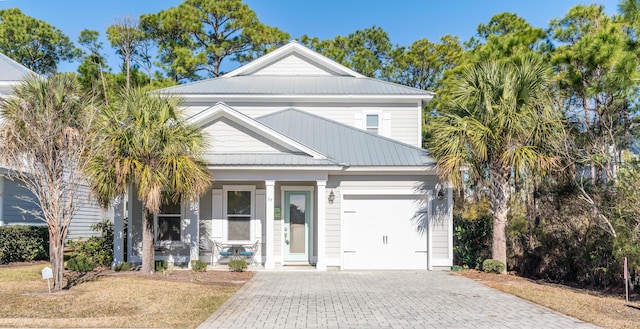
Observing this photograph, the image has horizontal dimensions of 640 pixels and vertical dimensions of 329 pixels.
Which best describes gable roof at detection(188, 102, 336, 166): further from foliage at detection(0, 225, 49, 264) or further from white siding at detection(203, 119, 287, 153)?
foliage at detection(0, 225, 49, 264)

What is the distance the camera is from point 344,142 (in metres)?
19.2

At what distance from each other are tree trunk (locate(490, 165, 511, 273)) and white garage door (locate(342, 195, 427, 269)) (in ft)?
7.54

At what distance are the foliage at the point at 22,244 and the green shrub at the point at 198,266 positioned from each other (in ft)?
23.3

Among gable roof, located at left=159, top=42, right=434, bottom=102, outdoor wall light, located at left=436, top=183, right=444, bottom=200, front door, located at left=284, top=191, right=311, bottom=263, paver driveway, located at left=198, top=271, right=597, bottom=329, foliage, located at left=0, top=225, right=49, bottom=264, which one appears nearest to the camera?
paver driveway, located at left=198, top=271, right=597, bottom=329

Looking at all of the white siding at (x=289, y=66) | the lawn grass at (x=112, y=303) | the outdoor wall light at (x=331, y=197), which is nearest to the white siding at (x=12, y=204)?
the lawn grass at (x=112, y=303)

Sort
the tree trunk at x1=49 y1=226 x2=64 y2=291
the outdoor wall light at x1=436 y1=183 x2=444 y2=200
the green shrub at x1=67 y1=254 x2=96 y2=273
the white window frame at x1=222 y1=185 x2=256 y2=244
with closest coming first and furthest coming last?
the tree trunk at x1=49 y1=226 x2=64 y2=291, the green shrub at x1=67 y1=254 x2=96 y2=273, the outdoor wall light at x1=436 y1=183 x2=444 y2=200, the white window frame at x1=222 y1=185 x2=256 y2=244

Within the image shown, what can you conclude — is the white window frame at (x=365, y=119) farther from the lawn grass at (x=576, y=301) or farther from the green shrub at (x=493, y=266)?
the lawn grass at (x=576, y=301)

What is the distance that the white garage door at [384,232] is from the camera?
17.5m

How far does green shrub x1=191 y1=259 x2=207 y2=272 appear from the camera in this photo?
16.4m

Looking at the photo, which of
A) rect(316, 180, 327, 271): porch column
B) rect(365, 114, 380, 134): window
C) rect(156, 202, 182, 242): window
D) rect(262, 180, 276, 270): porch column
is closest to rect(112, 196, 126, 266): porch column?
rect(156, 202, 182, 242): window

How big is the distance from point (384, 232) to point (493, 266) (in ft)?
11.7

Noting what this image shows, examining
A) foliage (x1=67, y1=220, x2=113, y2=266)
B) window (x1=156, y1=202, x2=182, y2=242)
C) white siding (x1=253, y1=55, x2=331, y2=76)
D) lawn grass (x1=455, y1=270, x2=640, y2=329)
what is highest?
white siding (x1=253, y1=55, x2=331, y2=76)

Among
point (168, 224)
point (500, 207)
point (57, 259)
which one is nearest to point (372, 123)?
point (500, 207)

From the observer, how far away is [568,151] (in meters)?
15.5
